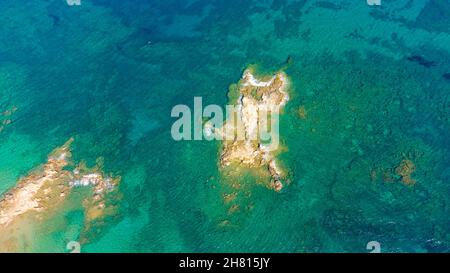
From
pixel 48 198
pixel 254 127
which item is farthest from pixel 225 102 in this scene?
pixel 48 198

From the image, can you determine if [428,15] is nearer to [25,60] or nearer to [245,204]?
[245,204]

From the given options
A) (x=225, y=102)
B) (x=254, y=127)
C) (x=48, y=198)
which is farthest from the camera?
(x=225, y=102)

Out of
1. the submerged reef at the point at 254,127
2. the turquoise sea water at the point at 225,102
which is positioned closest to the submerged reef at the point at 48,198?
the turquoise sea water at the point at 225,102

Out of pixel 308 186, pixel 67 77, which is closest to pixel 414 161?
pixel 308 186

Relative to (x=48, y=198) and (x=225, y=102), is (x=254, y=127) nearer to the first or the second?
(x=225, y=102)

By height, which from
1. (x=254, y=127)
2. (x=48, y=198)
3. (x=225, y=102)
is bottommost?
(x=48, y=198)

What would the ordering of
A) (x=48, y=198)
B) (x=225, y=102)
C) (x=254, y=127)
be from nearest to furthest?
(x=48, y=198) < (x=254, y=127) < (x=225, y=102)

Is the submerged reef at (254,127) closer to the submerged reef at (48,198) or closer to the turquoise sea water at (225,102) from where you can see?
the turquoise sea water at (225,102)
